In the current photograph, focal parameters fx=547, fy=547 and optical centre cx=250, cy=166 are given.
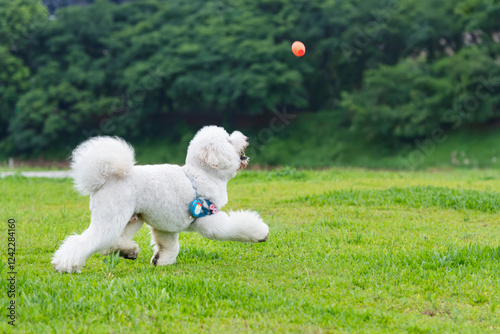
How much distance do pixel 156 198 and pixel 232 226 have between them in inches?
31.2

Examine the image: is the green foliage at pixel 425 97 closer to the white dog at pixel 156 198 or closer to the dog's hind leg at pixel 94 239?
the white dog at pixel 156 198

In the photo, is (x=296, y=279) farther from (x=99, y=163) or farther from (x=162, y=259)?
(x=99, y=163)

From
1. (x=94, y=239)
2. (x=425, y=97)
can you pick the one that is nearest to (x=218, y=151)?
(x=94, y=239)

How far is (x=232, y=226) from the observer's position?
5.40 metres

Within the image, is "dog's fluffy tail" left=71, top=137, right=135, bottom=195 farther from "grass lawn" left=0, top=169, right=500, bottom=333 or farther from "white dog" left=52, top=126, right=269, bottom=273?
"grass lawn" left=0, top=169, right=500, bottom=333

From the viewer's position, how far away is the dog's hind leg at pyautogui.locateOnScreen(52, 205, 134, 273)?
16.3 feet

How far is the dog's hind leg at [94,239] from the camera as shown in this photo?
4973mm

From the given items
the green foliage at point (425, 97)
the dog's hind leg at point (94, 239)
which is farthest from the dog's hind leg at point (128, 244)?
the green foliage at point (425, 97)

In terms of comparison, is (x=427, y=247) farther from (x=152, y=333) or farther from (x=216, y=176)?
(x=152, y=333)

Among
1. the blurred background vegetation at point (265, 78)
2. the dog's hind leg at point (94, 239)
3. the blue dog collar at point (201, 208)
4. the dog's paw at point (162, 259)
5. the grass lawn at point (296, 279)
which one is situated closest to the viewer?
the grass lawn at point (296, 279)

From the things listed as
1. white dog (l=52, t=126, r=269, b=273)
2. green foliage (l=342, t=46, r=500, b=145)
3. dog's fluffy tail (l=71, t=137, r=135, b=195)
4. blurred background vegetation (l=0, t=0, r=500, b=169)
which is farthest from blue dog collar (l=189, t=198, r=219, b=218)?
green foliage (l=342, t=46, r=500, b=145)

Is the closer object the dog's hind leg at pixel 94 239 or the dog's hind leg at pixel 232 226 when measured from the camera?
the dog's hind leg at pixel 94 239

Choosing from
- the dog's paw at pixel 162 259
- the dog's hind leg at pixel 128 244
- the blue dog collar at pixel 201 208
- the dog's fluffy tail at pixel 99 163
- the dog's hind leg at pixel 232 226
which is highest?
the dog's fluffy tail at pixel 99 163

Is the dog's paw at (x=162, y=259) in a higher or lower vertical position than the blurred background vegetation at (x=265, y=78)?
lower
